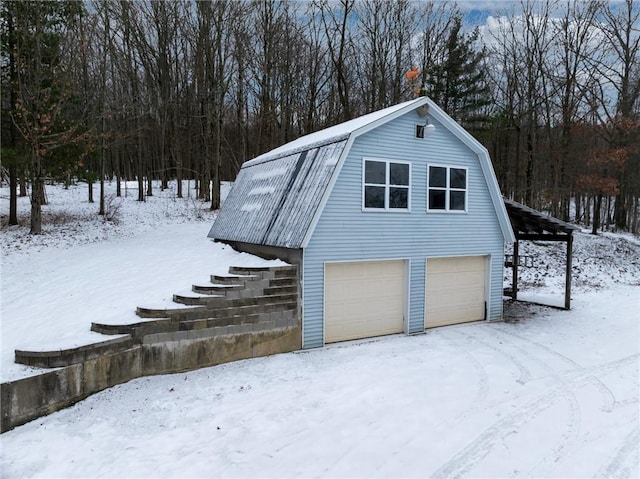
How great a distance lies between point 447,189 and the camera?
10055 mm

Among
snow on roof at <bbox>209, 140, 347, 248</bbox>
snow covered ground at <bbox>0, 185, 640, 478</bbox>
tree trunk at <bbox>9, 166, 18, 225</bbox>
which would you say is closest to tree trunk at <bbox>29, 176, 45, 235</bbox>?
tree trunk at <bbox>9, 166, 18, 225</bbox>

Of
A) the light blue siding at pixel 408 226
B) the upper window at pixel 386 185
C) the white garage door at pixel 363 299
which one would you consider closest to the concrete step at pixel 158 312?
the light blue siding at pixel 408 226

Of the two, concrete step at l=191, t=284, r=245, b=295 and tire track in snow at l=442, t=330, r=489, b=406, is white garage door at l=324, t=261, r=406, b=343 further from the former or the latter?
concrete step at l=191, t=284, r=245, b=295

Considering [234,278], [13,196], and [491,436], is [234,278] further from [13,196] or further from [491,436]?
[13,196]

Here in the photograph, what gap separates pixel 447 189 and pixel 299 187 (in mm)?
3877

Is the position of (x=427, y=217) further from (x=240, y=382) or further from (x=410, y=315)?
(x=240, y=382)

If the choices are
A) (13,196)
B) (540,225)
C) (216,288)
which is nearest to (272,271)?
(216,288)

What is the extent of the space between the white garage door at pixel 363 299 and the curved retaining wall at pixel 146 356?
91 cm

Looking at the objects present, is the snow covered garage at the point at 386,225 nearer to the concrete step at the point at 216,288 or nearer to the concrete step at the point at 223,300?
Answer: the concrete step at the point at 223,300

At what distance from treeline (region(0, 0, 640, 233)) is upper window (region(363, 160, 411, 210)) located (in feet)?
41.6

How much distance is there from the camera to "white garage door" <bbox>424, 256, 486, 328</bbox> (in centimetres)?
1021

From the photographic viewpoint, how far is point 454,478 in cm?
435

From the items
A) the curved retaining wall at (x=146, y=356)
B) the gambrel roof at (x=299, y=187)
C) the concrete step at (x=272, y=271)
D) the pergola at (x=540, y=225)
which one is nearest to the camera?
the curved retaining wall at (x=146, y=356)

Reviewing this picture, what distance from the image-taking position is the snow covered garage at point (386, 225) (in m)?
8.50
